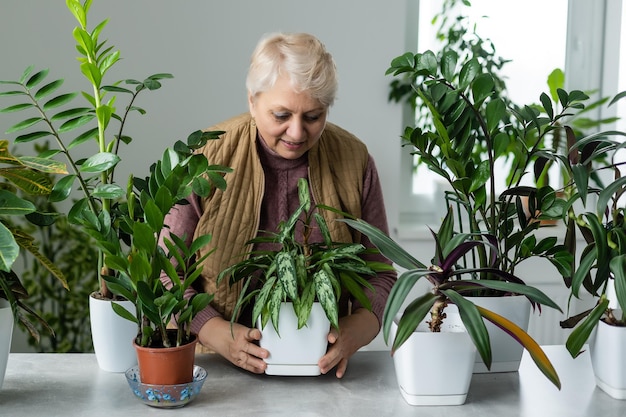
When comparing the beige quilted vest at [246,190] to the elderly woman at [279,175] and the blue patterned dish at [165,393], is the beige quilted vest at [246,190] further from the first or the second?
the blue patterned dish at [165,393]

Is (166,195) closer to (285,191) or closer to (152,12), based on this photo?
(285,191)

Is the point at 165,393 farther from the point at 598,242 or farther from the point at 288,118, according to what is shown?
the point at 598,242

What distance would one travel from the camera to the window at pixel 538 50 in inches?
165

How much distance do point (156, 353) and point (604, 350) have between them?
0.98 meters

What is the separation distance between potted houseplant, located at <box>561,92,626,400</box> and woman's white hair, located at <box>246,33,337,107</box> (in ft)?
2.11

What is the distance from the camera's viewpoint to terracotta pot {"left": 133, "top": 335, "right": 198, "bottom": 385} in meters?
1.55

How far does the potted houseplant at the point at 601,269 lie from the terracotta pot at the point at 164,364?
0.84m

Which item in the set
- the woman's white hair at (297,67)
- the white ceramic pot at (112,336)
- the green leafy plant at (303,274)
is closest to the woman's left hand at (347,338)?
the green leafy plant at (303,274)

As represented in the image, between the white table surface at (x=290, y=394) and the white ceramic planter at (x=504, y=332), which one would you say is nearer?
the white table surface at (x=290, y=394)

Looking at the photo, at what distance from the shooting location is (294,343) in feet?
5.50

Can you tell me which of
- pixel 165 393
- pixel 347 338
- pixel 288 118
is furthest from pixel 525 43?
pixel 165 393

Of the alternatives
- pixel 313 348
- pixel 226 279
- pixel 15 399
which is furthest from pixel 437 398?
pixel 15 399

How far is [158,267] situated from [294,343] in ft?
1.14

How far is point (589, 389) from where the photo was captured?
1.73m
